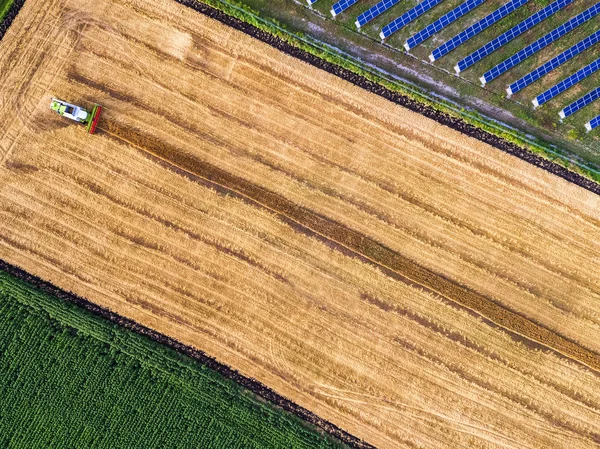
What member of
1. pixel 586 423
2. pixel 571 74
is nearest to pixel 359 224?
pixel 571 74

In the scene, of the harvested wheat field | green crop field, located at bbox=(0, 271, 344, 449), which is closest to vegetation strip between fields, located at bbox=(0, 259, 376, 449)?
green crop field, located at bbox=(0, 271, 344, 449)

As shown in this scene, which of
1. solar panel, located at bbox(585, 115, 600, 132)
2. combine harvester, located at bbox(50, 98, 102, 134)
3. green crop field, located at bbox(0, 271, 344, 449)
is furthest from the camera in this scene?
solar panel, located at bbox(585, 115, 600, 132)

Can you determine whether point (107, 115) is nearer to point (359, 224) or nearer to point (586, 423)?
point (359, 224)

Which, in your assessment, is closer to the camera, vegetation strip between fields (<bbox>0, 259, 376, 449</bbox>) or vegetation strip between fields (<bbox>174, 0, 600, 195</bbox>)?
vegetation strip between fields (<bbox>0, 259, 376, 449</bbox>)

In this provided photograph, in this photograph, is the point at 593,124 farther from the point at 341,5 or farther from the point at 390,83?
the point at 341,5

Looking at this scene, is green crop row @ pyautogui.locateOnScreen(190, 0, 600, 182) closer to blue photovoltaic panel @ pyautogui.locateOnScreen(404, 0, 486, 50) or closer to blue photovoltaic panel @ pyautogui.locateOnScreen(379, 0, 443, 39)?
blue photovoltaic panel @ pyautogui.locateOnScreen(379, 0, 443, 39)

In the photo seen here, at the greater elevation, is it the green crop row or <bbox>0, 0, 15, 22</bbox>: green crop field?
the green crop row

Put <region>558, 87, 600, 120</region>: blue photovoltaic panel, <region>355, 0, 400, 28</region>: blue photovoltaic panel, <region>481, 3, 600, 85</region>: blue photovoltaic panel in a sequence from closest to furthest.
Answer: <region>355, 0, 400, 28</region>: blue photovoltaic panel → <region>481, 3, 600, 85</region>: blue photovoltaic panel → <region>558, 87, 600, 120</region>: blue photovoltaic panel
